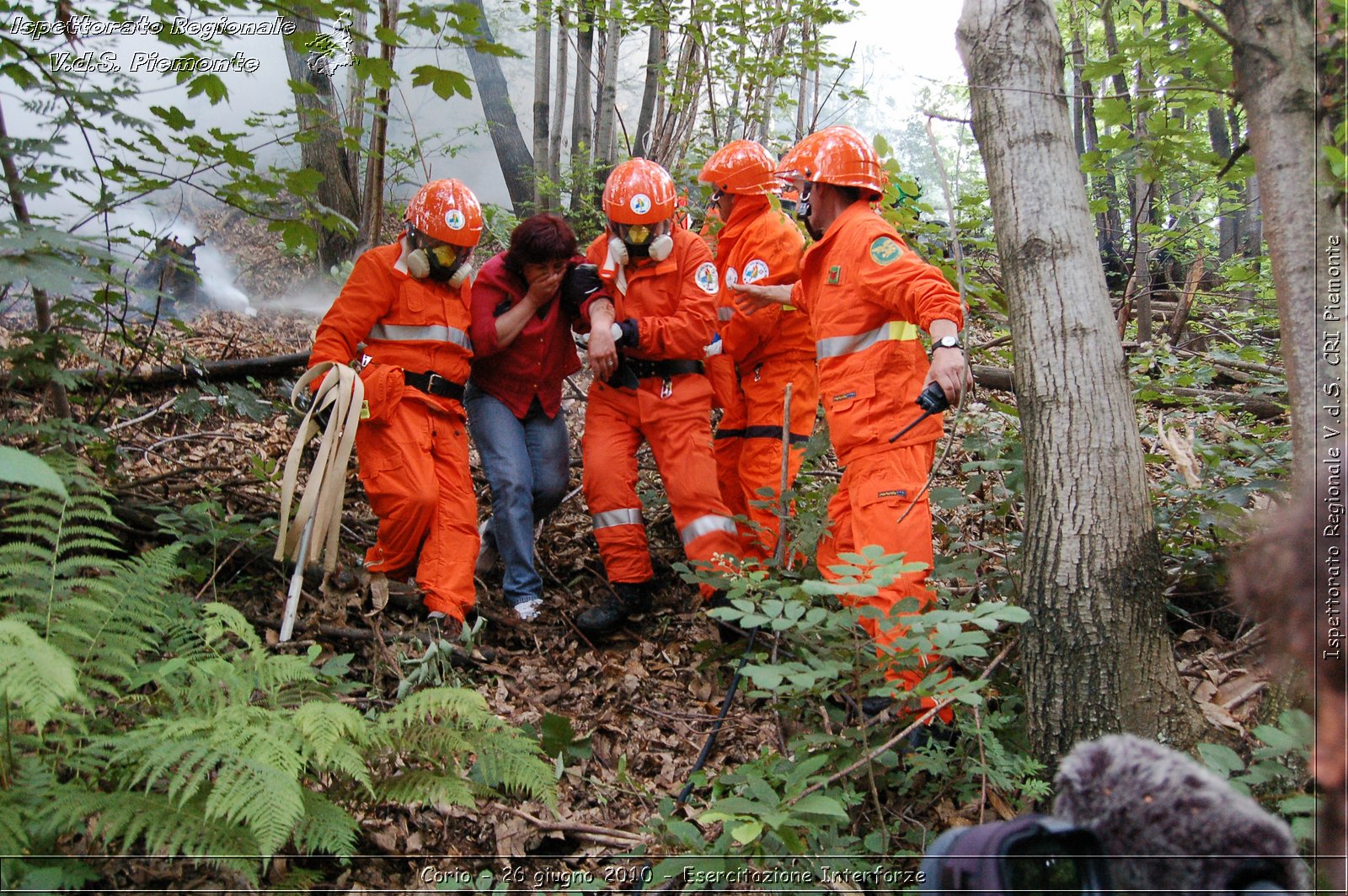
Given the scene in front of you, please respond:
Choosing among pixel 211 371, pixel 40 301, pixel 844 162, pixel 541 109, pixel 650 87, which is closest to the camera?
pixel 40 301

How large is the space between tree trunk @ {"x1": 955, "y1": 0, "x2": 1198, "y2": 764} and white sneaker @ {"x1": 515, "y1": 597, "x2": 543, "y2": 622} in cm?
256

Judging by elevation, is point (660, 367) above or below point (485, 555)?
above

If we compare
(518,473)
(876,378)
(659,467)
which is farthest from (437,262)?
(876,378)

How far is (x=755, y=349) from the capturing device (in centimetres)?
513

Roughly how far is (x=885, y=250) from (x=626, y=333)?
152 cm

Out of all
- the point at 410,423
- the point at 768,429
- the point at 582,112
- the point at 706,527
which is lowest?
the point at 706,527

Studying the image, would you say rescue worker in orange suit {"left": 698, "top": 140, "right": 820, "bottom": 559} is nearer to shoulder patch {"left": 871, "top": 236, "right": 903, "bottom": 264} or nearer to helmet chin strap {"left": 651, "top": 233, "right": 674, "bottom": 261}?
helmet chin strap {"left": 651, "top": 233, "right": 674, "bottom": 261}

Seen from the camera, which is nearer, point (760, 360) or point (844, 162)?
point (844, 162)

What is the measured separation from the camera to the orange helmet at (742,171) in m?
5.18

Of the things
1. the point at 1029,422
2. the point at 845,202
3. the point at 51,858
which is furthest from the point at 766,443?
the point at 51,858

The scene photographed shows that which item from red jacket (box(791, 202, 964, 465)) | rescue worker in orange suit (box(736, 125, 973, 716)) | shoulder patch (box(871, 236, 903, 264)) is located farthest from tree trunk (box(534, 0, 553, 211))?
shoulder patch (box(871, 236, 903, 264))

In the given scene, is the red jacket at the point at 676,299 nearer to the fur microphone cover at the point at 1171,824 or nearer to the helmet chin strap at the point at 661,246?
the helmet chin strap at the point at 661,246

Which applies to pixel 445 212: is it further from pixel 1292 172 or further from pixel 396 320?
pixel 1292 172

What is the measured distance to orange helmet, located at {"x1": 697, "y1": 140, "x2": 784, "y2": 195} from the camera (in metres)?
5.18
